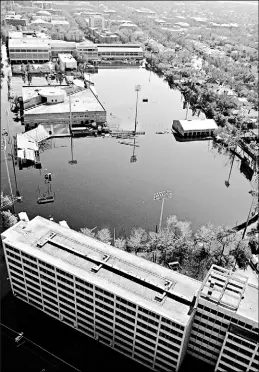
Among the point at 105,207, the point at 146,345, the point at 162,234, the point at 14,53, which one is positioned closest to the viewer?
the point at 146,345

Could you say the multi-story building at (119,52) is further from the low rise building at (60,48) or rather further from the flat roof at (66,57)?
the flat roof at (66,57)

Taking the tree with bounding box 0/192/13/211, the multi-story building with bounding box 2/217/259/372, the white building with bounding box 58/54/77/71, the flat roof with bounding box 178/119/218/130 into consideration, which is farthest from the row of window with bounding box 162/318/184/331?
the white building with bounding box 58/54/77/71

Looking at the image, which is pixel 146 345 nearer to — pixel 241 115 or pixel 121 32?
pixel 241 115

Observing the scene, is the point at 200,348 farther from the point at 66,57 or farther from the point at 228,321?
the point at 66,57

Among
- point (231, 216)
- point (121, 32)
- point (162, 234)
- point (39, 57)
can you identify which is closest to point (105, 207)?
point (162, 234)

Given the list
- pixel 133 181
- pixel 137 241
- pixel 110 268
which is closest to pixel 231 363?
pixel 110 268

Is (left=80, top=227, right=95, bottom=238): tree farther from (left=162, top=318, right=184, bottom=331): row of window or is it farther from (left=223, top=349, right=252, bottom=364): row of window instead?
(left=223, top=349, right=252, bottom=364): row of window
